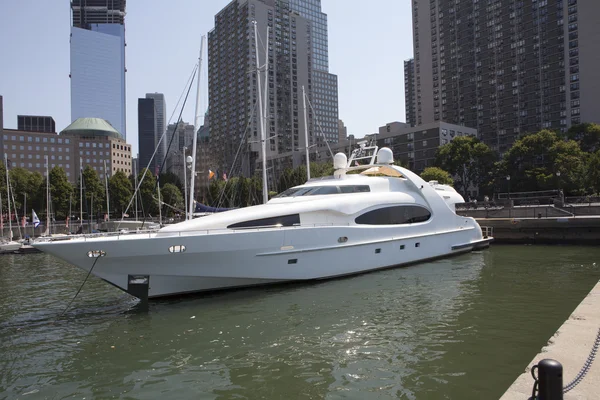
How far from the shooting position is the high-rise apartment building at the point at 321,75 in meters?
134

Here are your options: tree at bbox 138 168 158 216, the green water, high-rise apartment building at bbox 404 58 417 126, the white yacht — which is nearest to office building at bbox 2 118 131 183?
tree at bbox 138 168 158 216

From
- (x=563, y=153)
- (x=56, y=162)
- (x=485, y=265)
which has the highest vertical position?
(x=56, y=162)

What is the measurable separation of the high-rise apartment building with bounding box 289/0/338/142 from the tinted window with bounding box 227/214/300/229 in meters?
115

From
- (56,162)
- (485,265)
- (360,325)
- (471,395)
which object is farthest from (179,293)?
(56,162)

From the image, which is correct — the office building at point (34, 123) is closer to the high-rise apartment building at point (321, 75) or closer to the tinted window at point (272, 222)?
the high-rise apartment building at point (321, 75)

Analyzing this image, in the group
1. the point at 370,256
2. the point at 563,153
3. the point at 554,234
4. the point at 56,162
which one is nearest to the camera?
the point at 370,256

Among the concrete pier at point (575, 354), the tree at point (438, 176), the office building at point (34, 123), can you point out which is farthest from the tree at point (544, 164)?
the office building at point (34, 123)

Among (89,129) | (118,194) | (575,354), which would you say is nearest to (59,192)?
(118,194)

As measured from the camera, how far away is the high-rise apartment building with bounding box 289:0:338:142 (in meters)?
134

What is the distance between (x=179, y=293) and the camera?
1209cm

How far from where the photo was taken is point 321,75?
447 feet

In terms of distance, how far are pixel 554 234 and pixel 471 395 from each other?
24.6 meters

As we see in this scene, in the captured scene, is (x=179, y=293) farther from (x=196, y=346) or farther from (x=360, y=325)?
(x=360, y=325)

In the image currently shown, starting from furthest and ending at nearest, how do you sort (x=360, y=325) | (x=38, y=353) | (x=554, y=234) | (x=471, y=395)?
(x=554, y=234), (x=360, y=325), (x=38, y=353), (x=471, y=395)
